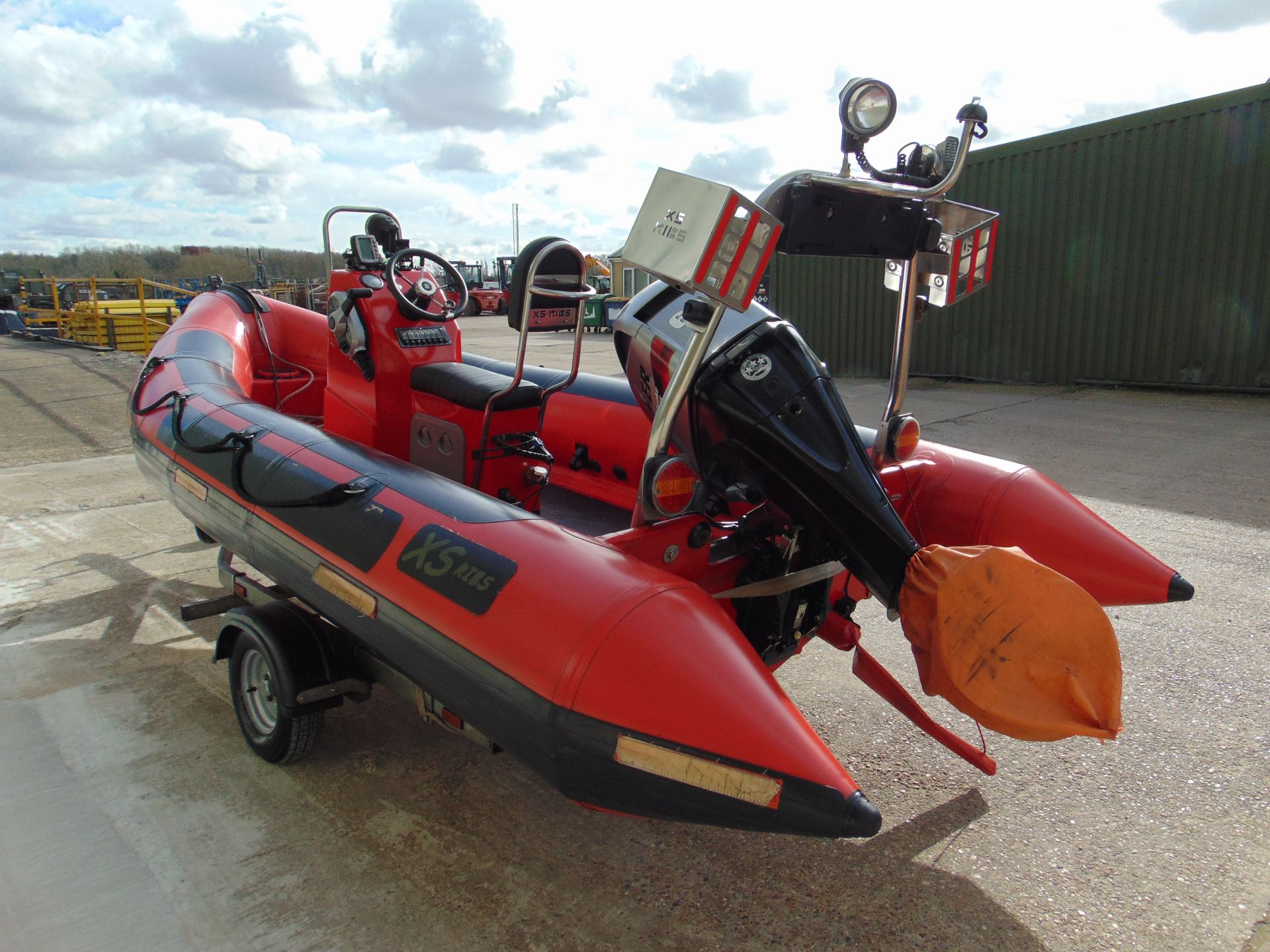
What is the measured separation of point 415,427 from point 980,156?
10.6 metres

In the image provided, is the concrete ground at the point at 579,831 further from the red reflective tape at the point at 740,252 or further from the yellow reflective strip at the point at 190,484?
the red reflective tape at the point at 740,252

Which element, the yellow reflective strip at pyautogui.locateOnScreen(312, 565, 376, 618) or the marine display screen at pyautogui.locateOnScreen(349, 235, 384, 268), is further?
the marine display screen at pyautogui.locateOnScreen(349, 235, 384, 268)

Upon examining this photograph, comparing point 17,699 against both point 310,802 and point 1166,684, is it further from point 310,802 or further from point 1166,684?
point 1166,684

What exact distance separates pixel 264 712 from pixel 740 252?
2.26m

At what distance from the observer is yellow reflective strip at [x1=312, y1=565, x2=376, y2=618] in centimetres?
246

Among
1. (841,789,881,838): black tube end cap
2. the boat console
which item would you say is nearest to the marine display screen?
the boat console

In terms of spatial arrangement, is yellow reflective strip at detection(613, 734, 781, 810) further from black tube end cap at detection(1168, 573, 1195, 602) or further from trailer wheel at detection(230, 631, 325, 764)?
black tube end cap at detection(1168, 573, 1195, 602)

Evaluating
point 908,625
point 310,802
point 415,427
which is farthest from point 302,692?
point 908,625

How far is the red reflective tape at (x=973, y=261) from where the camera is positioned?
8.98ft

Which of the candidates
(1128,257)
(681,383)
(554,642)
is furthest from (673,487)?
(1128,257)

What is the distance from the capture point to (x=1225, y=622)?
3.74 m

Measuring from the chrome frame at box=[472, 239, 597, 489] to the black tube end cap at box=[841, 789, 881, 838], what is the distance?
5.83ft

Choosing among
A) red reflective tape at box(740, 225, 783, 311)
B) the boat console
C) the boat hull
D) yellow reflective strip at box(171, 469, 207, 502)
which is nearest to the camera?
the boat hull

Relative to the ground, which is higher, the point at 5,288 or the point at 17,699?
the point at 5,288
